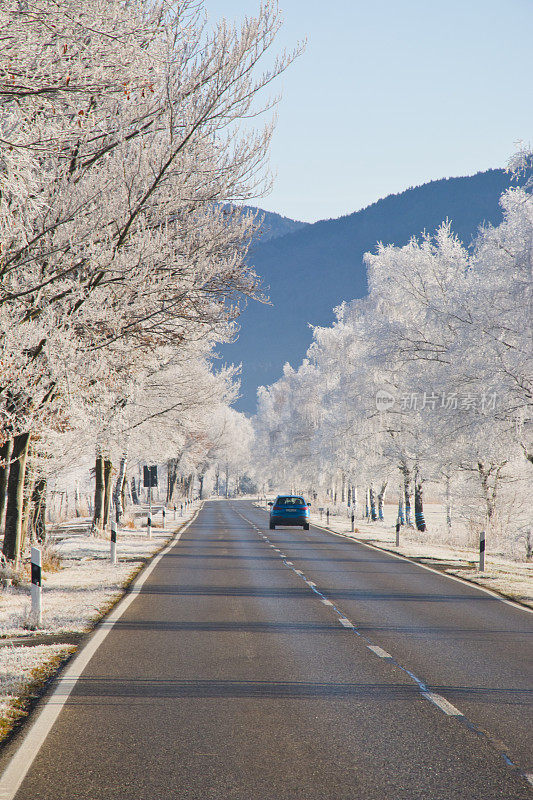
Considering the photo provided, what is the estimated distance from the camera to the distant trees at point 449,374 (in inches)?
874

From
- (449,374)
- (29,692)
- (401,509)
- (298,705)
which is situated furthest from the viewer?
(401,509)

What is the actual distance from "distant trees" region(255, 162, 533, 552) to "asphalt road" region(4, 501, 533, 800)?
32.8 ft

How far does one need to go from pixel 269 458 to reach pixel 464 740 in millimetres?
99321

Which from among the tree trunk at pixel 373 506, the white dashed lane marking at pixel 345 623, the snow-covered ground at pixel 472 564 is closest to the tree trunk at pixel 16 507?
the white dashed lane marking at pixel 345 623

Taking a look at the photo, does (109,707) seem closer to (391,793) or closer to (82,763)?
(82,763)

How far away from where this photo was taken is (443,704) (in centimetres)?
689

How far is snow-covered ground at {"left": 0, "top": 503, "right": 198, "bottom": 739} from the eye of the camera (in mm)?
7685

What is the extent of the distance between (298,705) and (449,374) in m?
18.7

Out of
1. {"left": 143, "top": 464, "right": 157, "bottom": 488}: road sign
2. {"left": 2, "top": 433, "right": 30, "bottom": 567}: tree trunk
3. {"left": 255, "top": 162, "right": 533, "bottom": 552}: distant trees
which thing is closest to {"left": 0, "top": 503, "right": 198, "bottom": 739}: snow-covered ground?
{"left": 2, "top": 433, "right": 30, "bottom": 567}: tree trunk

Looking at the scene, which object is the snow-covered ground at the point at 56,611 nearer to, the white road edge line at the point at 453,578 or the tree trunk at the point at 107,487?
the white road edge line at the point at 453,578

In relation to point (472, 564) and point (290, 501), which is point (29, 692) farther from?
point (290, 501)

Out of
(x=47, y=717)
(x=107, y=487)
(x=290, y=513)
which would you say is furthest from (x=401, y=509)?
(x=47, y=717)

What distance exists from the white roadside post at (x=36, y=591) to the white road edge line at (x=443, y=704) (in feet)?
17.9

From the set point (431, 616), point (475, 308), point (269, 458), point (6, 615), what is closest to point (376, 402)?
point (475, 308)
